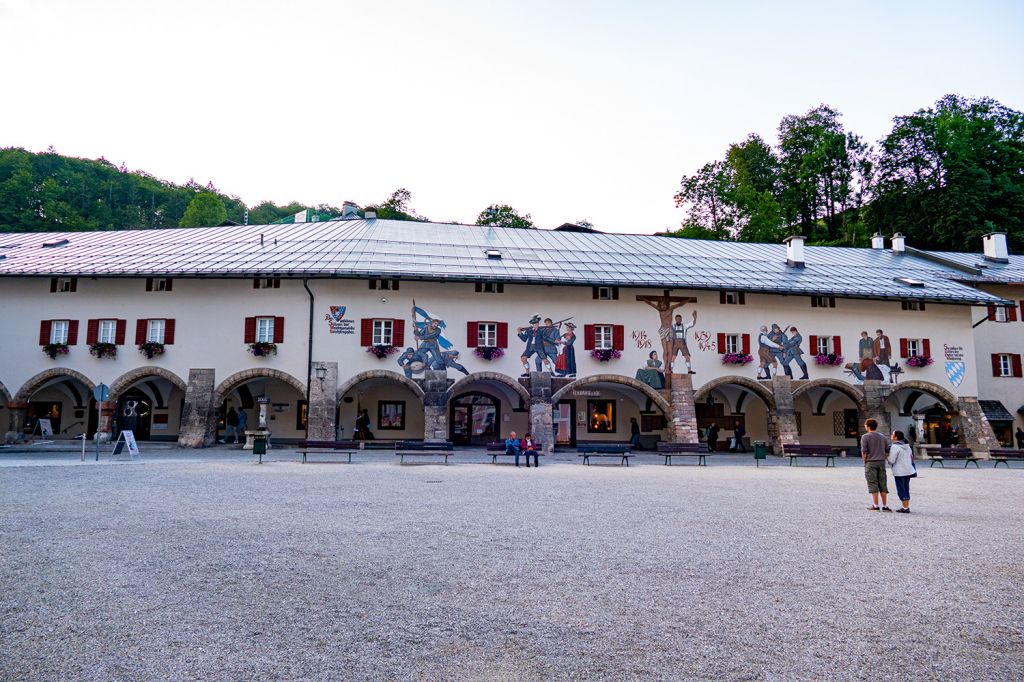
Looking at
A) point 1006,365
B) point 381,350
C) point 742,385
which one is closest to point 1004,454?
point 742,385

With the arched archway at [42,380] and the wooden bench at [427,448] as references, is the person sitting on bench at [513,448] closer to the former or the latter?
the wooden bench at [427,448]

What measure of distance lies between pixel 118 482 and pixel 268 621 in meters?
10.5

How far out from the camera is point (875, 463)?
11.9m

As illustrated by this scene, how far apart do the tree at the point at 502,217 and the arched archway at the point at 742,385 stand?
32.1 m

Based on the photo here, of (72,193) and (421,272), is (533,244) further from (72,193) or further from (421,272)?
(72,193)

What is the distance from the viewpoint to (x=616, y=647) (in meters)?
5.08

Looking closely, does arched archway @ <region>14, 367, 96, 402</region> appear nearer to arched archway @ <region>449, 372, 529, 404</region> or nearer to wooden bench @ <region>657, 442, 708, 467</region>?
arched archway @ <region>449, 372, 529, 404</region>

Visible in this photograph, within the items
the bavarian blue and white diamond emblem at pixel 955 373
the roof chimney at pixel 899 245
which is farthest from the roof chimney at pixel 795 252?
the roof chimney at pixel 899 245

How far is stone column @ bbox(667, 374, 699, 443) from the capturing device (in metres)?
27.2

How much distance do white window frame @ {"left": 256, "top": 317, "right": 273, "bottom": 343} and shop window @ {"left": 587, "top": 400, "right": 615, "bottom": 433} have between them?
1381cm

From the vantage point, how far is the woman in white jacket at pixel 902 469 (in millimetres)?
11633

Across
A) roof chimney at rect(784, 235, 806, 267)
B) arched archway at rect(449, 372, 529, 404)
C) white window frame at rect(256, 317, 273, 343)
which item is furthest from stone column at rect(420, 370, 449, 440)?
roof chimney at rect(784, 235, 806, 267)

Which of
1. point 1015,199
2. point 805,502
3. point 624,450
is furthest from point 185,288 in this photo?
point 1015,199

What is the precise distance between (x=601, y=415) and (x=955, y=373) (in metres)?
15.5
